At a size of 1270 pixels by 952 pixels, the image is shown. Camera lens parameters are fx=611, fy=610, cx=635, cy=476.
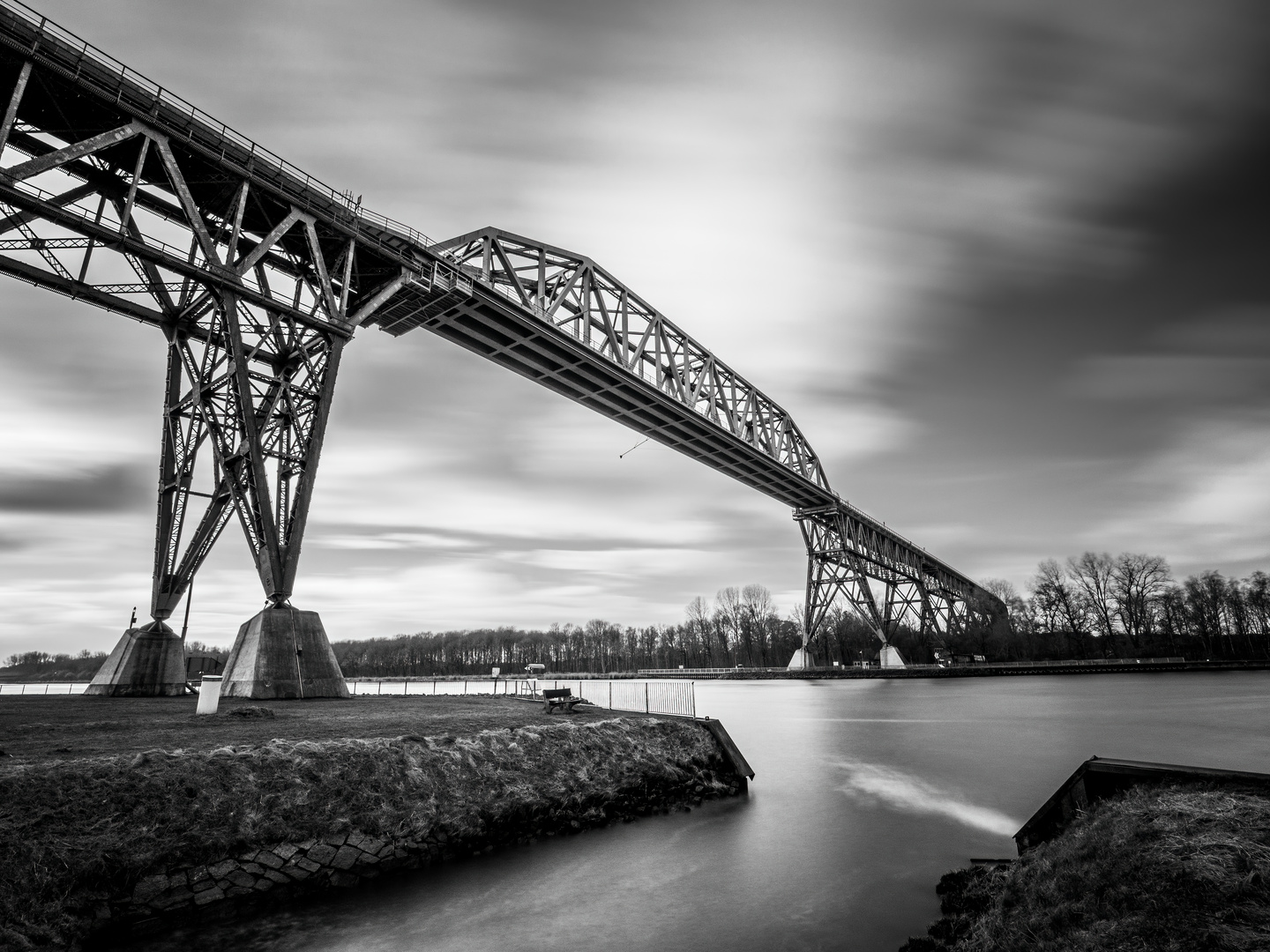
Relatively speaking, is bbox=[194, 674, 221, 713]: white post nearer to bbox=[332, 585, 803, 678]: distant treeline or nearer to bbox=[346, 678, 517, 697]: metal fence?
bbox=[346, 678, 517, 697]: metal fence

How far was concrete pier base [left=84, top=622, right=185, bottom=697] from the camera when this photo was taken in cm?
1953

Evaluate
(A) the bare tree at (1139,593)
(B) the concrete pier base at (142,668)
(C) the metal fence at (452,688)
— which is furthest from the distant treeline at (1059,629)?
(B) the concrete pier base at (142,668)

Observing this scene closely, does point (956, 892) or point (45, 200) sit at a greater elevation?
point (45, 200)

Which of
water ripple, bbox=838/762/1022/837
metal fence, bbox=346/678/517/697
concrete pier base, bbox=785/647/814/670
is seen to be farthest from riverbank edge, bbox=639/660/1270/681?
water ripple, bbox=838/762/1022/837

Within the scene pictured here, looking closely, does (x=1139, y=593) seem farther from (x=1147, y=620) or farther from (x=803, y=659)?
(x=803, y=659)

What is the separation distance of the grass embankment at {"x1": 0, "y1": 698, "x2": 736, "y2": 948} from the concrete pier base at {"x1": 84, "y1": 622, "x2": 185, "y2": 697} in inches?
369

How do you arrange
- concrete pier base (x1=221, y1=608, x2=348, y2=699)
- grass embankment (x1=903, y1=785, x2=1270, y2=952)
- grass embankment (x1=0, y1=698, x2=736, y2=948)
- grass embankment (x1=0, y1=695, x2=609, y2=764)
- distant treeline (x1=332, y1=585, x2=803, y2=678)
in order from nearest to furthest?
grass embankment (x1=903, y1=785, x2=1270, y2=952) < grass embankment (x1=0, y1=698, x2=736, y2=948) < grass embankment (x1=0, y1=695, x2=609, y2=764) < concrete pier base (x1=221, y1=608, x2=348, y2=699) < distant treeline (x1=332, y1=585, x2=803, y2=678)

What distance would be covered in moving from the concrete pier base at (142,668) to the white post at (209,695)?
9.54 m

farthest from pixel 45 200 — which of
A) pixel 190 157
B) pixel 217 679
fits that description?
pixel 217 679

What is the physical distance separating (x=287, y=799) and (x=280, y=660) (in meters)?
Result: 9.31

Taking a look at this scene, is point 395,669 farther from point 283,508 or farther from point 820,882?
point 820,882

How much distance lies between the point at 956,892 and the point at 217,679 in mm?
14089

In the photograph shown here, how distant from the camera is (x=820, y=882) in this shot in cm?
886

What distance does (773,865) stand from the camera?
9594mm
